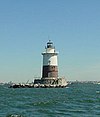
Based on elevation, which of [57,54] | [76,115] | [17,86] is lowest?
[76,115]

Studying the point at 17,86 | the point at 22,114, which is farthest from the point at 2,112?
the point at 17,86

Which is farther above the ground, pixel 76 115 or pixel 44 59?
pixel 44 59

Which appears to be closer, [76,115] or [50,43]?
[76,115]

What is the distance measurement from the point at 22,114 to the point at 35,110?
4.39m

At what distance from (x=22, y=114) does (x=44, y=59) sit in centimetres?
7356

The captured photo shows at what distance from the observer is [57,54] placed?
113938mm

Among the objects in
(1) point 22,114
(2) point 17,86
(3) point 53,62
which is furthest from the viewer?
(2) point 17,86

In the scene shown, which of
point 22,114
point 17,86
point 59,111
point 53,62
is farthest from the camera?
point 17,86

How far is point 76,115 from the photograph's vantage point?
3941 centimetres

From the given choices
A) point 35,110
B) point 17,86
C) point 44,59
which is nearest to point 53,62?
point 44,59

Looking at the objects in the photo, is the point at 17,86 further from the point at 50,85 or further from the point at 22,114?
the point at 22,114

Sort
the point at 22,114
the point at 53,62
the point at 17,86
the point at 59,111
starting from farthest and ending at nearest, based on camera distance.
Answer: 1. the point at 17,86
2. the point at 53,62
3. the point at 59,111
4. the point at 22,114

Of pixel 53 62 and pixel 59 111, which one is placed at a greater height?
pixel 53 62

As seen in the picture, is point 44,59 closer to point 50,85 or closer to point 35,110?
point 50,85
